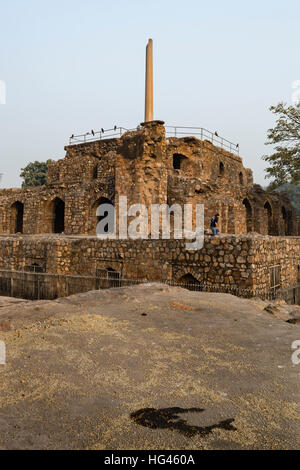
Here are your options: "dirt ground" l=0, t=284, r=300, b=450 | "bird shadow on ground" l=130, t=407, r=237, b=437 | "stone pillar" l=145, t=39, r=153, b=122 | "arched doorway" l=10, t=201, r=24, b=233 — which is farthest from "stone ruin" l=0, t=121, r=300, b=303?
"bird shadow on ground" l=130, t=407, r=237, b=437

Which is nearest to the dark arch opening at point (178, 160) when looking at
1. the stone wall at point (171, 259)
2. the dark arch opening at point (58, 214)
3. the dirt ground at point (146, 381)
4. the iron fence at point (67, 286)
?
the dark arch opening at point (58, 214)

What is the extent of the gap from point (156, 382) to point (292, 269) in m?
10.5

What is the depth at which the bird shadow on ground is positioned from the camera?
2.28 meters

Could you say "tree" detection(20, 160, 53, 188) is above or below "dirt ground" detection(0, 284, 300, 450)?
above

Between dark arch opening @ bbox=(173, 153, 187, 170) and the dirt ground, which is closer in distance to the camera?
the dirt ground

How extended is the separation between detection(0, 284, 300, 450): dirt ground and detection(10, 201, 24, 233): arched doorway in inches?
862

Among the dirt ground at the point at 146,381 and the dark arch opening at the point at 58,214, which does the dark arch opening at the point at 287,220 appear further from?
the dirt ground at the point at 146,381

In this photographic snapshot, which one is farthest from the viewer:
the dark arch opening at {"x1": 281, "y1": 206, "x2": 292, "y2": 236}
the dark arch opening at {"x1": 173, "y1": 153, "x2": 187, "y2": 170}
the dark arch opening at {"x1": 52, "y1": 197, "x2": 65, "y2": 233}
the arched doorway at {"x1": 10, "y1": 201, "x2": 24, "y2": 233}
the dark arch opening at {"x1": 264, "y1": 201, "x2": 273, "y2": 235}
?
the dark arch opening at {"x1": 281, "y1": 206, "x2": 292, "y2": 236}

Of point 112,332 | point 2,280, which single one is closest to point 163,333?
point 112,332

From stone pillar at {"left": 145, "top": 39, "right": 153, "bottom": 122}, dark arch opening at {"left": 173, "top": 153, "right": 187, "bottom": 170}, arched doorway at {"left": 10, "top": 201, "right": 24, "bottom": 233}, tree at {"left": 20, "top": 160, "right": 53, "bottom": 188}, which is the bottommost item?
arched doorway at {"left": 10, "top": 201, "right": 24, "bottom": 233}

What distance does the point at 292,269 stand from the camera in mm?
12039

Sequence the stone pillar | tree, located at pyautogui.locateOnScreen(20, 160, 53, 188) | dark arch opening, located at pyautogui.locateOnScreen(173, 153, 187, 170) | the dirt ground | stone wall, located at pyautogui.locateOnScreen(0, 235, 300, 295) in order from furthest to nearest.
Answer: tree, located at pyautogui.locateOnScreen(20, 160, 53, 188) < the stone pillar < dark arch opening, located at pyautogui.locateOnScreen(173, 153, 187, 170) < stone wall, located at pyautogui.locateOnScreen(0, 235, 300, 295) < the dirt ground

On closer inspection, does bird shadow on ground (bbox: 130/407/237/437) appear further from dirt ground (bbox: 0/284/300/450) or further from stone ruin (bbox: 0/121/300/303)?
stone ruin (bbox: 0/121/300/303)

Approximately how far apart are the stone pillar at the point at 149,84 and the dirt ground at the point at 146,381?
2318cm
